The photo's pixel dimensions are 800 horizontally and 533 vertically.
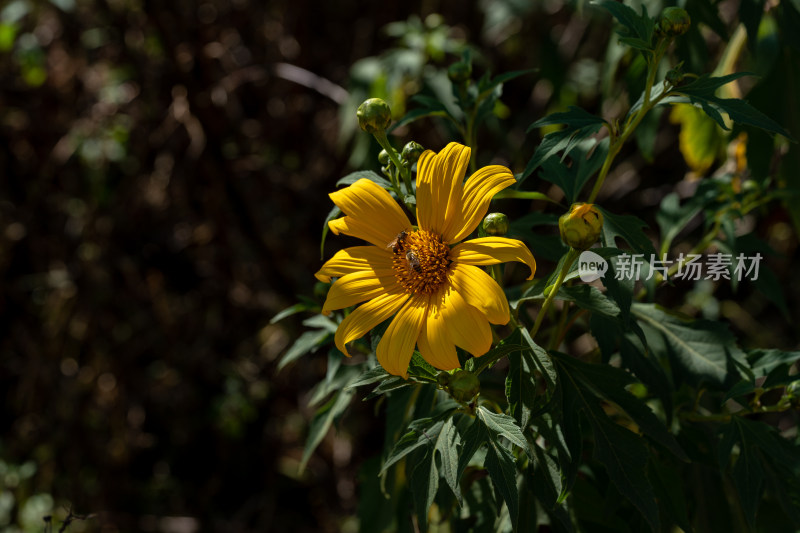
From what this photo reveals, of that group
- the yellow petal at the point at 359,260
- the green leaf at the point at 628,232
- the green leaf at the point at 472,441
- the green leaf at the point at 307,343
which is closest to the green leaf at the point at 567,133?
the green leaf at the point at 628,232

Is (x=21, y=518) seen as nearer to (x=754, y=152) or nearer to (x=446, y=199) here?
(x=446, y=199)

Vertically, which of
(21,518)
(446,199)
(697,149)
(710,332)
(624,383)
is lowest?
(21,518)

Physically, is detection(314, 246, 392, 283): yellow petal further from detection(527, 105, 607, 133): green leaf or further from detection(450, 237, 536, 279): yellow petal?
detection(527, 105, 607, 133): green leaf

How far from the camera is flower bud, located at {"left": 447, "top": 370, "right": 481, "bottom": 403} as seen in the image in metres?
0.80

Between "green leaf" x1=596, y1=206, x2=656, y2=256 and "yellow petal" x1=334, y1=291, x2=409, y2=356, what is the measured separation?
0.28m

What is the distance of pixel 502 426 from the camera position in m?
0.80

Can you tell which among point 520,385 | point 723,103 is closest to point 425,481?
point 520,385

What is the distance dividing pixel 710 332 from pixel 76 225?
7.42ft

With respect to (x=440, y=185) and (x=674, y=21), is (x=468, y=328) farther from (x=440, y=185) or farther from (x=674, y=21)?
(x=674, y=21)

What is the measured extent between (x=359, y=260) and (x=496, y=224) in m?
0.21

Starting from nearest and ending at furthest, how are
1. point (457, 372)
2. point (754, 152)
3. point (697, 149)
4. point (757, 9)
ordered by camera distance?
point (457, 372) < point (757, 9) < point (754, 152) < point (697, 149)

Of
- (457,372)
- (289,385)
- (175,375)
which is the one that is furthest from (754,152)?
(175,375)

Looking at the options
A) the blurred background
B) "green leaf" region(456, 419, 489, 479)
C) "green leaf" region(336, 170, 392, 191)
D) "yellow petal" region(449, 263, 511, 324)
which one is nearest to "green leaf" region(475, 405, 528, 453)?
"green leaf" region(456, 419, 489, 479)

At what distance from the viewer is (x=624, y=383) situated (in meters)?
0.92
